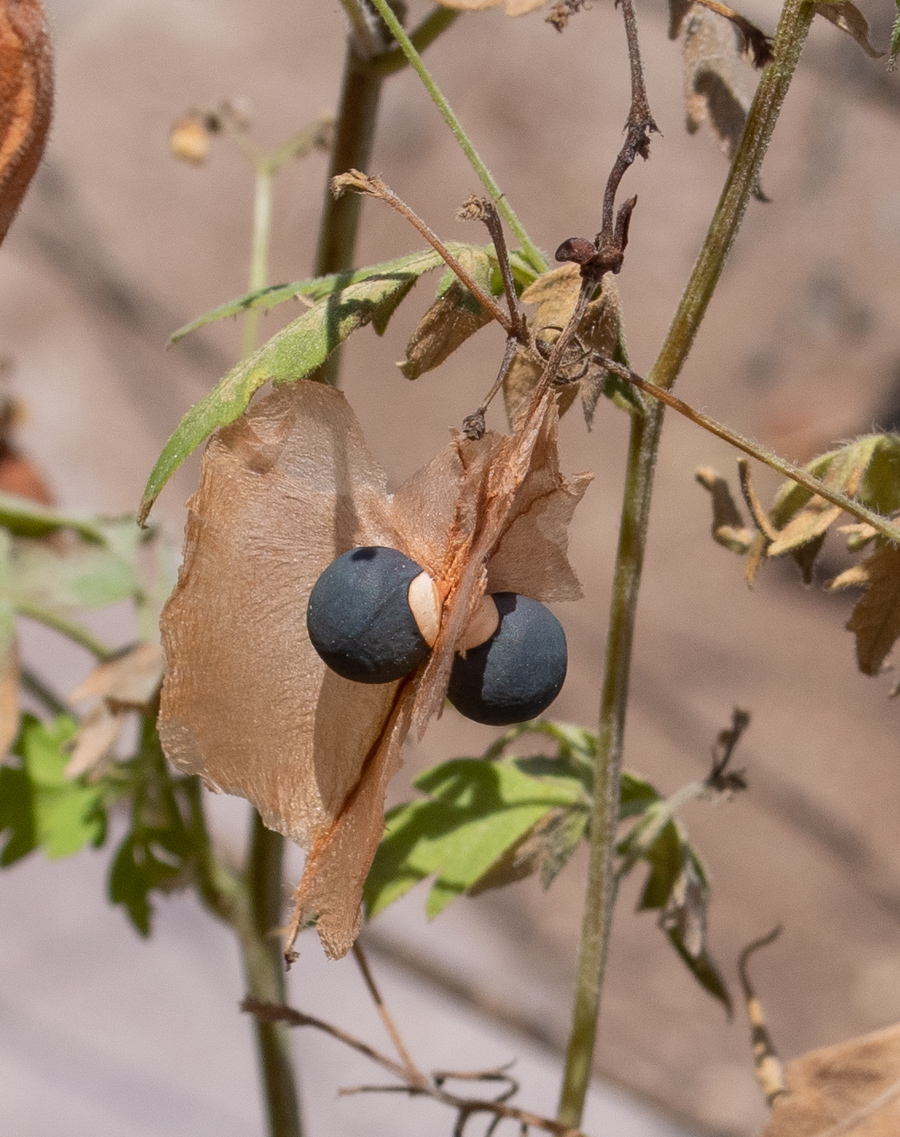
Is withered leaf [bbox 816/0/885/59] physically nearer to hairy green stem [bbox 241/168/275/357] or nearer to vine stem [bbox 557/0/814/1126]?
vine stem [bbox 557/0/814/1126]

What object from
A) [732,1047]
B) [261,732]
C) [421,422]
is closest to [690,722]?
[732,1047]

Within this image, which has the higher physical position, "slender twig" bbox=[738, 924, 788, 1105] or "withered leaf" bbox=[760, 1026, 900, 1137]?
"slender twig" bbox=[738, 924, 788, 1105]

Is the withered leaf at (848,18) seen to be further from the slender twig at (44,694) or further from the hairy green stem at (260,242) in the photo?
the slender twig at (44,694)

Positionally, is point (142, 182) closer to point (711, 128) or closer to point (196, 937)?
point (196, 937)

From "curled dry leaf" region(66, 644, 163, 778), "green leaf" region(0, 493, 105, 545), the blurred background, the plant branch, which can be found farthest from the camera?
the blurred background

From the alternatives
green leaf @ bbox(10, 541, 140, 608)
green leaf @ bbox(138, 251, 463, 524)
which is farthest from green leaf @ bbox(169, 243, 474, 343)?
green leaf @ bbox(10, 541, 140, 608)

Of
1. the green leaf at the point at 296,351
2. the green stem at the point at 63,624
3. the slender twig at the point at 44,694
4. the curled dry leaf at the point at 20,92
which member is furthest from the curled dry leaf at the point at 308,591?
the slender twig at the point at 44,694
